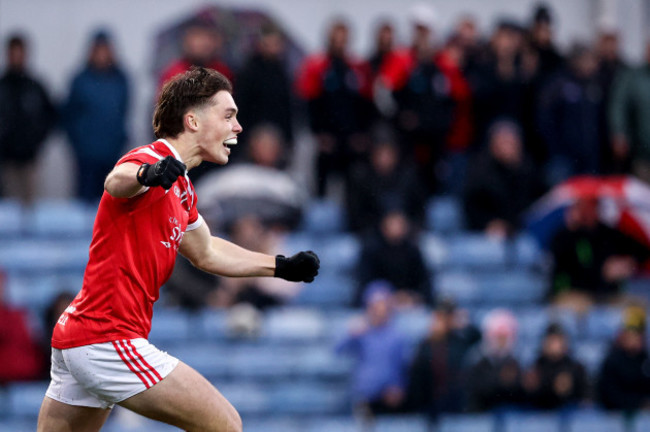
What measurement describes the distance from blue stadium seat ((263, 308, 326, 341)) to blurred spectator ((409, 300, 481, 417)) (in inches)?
47.6

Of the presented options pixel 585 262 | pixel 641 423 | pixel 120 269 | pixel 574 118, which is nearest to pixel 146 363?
pixel 120 269

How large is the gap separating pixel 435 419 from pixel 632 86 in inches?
173

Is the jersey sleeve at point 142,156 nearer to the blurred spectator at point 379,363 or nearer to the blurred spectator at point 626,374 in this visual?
the blurred spectator at point 379,363

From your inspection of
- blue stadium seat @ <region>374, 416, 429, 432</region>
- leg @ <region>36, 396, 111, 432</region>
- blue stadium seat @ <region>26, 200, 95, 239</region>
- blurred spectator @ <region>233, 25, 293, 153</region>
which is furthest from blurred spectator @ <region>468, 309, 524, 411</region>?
leg @ <region>36, 396, 111, 432</region>

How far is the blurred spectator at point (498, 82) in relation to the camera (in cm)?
1150

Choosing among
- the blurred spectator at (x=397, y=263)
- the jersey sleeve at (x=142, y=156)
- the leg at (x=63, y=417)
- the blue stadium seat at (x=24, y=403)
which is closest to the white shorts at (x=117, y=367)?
the leg at (x=63, y=417)

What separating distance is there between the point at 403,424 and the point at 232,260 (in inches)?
189

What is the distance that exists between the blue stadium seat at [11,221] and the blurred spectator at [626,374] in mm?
5942

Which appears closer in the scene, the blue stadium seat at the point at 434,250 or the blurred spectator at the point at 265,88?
the blurred spectator at the point at 265,88

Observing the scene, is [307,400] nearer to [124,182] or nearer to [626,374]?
[626,374]

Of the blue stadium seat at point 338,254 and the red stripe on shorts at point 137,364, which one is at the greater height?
the blue stadium seat at point 338,254

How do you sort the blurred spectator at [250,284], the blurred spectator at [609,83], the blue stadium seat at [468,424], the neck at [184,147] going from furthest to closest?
the blurred spectator at [609,83] → the blurred spectator at [250,284] → the blue stadium seat at [468,424] → the neck at [184,147]

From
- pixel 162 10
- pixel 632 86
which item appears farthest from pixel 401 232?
pixel 162 10

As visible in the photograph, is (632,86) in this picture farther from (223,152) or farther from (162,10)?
(223,152)
